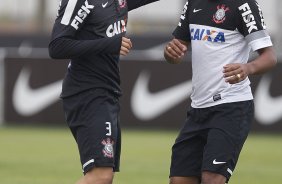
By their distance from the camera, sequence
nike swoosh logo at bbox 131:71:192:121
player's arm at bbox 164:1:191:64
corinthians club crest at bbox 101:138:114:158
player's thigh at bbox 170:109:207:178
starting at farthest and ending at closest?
nike swoosh logo at bbox 131:71:192:121 → player's thigh at bbox 170:109:207:178 → player's arm at bbox 164:1:191:64 → corinthians club crest at bbox 101:138:114:158

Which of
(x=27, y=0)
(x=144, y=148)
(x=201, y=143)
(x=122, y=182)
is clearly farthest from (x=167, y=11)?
(x=201, y=143)

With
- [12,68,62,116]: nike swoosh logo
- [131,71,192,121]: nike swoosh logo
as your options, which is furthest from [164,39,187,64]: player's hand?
[12,68,62,116]: nike swoosh logo

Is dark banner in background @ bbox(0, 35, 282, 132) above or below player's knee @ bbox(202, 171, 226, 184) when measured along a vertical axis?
below

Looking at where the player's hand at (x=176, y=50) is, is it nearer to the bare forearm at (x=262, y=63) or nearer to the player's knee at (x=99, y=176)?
the bare forearm at (x=262, y=63)

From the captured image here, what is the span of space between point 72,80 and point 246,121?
153 centimetres

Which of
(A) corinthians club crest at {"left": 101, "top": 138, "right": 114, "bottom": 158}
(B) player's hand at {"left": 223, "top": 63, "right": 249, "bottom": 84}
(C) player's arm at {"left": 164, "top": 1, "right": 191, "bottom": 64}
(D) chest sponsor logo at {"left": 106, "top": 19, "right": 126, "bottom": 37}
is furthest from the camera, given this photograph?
(C) player's arm at {"left": 164, "top": 1, "right": 191, "bottom": 64}

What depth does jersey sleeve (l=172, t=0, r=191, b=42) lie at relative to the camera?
8.79m

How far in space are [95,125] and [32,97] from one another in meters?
11.6

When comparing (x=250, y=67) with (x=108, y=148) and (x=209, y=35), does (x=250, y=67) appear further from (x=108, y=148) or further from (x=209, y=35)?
(x=108, y=148)

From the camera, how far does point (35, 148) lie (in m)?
15.9

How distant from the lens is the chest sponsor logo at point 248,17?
8.23m

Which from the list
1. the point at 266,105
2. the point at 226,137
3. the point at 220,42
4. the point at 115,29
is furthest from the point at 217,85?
the point at 266,105

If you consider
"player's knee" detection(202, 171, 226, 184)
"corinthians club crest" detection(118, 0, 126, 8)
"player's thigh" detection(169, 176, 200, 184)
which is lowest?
"player's thigh" detection(169, 176, 200, 184)

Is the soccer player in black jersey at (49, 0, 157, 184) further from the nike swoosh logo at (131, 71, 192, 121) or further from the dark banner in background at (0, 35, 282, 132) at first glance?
the nike swoosh logo at (131, 71, 192, 121)
